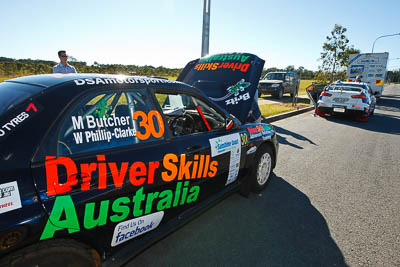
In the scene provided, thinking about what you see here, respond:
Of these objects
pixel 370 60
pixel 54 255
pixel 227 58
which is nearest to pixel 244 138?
pixel 54 255

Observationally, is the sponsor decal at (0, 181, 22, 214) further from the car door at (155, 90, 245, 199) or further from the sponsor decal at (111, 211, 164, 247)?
the car door at (155, 90, 245, 199)

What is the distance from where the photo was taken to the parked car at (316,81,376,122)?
9.29m

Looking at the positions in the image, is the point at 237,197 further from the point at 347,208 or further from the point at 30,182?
the point at 30,182

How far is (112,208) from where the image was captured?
1.60m

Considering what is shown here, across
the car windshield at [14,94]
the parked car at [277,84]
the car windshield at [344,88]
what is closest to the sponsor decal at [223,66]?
the car windshield at [14,94]

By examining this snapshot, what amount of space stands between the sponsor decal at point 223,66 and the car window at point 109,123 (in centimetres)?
330

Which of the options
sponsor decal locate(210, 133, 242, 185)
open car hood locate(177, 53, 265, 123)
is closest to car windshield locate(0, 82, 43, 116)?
sponsor decal locate(210, 133, 242, 185)

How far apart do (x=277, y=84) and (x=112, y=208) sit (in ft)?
51.6

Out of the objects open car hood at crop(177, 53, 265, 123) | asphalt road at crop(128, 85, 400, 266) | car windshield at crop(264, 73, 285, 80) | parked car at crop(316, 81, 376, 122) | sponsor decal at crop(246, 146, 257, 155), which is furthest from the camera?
car windshield at crop(264, 73, 285, 80)

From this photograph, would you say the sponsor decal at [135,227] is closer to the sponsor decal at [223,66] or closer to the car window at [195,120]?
the car window at [195,120]

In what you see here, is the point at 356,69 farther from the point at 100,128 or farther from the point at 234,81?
the point at 100,128

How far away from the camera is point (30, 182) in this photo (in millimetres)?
1275

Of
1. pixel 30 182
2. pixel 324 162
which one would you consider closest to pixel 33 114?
pixel 30 182

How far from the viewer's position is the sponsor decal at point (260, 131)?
3053mm
